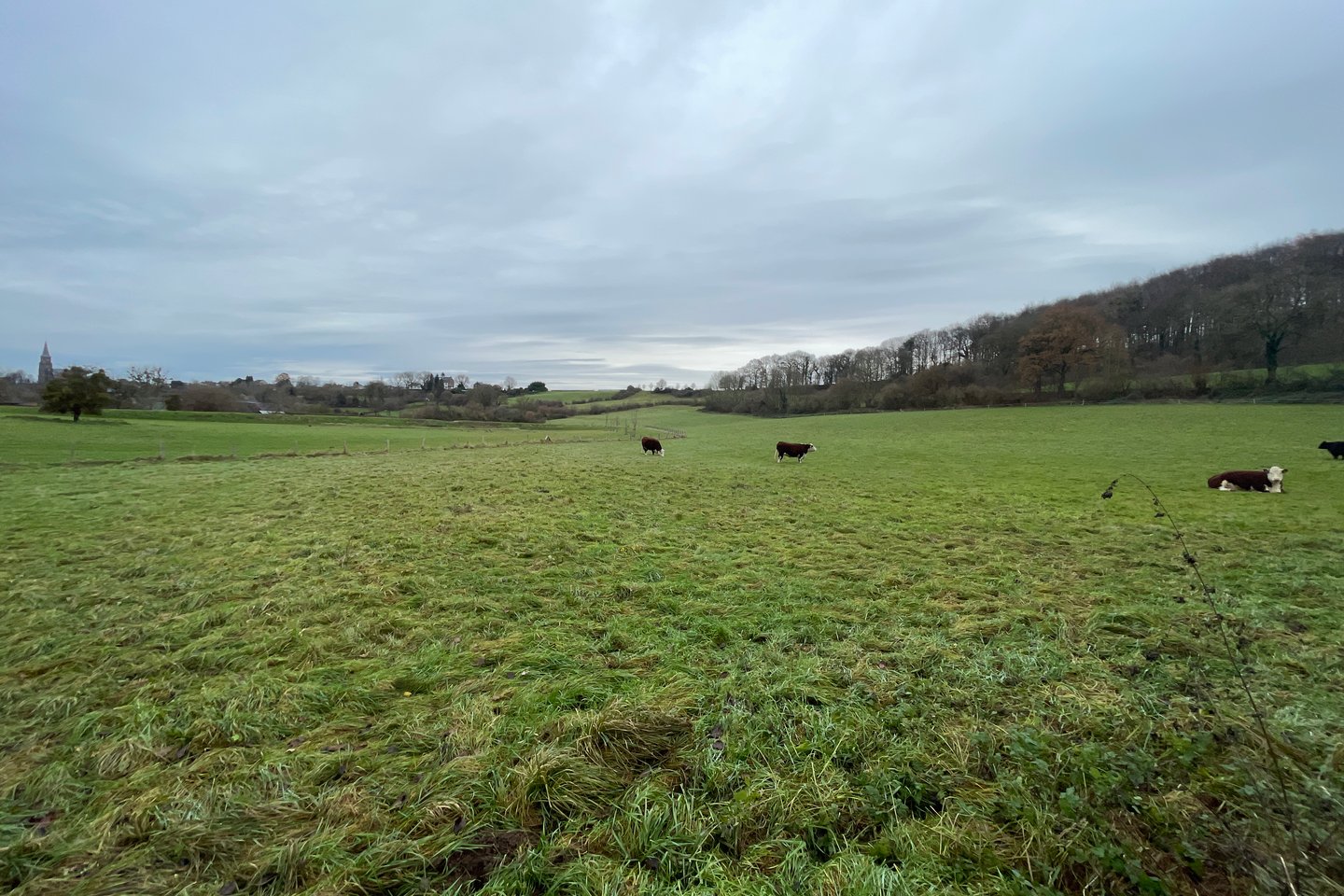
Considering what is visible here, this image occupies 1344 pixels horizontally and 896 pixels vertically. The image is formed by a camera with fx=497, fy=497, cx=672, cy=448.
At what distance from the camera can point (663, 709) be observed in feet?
12.6

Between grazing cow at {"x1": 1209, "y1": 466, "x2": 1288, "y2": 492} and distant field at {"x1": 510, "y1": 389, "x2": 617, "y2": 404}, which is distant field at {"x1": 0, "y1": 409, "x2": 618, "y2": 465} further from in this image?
distant field at {"x1": 510, "y1": 389, "x2": 617, "y2": 404}

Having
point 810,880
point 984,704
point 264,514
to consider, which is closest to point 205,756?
point 810,880

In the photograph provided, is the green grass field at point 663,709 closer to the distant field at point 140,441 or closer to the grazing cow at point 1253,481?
the grazing cow at point 1253,481

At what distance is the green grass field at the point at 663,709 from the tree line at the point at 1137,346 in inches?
1970

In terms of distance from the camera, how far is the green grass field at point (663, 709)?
255 cm

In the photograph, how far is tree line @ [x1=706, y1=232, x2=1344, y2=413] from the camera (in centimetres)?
4341

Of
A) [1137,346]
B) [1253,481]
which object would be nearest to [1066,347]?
[1137,346]

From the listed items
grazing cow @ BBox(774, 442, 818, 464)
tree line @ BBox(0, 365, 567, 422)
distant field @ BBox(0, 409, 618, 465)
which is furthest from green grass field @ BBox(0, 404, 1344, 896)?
tree line @ BBox(0, 365, 567, 422)

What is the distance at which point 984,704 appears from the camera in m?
3.91

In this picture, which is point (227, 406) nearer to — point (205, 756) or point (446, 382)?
point (446, 382)

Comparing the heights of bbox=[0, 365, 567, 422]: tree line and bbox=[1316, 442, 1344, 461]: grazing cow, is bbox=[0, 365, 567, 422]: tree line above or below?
above

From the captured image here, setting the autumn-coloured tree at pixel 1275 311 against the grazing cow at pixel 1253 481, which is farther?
the autumn-coloured tree at pixel 1275 311

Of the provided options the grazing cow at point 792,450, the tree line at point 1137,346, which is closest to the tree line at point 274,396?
the tree line at point 1137,346

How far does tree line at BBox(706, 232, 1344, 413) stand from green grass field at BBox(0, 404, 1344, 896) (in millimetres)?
50032
